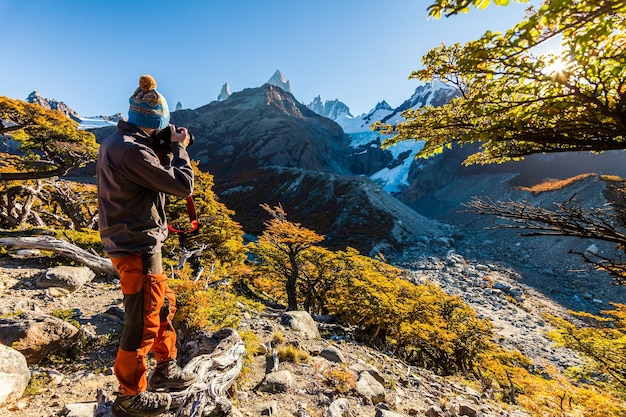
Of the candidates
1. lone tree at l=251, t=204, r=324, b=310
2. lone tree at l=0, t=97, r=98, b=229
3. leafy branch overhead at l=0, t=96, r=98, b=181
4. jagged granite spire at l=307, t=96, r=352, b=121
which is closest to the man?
lone tree at l=0, t=97, r=98, b=229

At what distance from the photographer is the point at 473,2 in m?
1.83

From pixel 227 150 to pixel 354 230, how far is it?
2072 inches

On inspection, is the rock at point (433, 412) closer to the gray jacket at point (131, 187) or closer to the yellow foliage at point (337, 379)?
the yellow foliage at point (337, 379)

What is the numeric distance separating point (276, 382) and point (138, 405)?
7.43 ft

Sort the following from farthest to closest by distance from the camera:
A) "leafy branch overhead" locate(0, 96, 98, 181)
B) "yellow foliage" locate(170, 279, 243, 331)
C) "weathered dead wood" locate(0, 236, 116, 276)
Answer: "leafy branch overhead" locate(0, 96, 98, 181), "weathered dead wood" locate(0, 236, 116, 276), "yellow foliage" locate(170, 279, 243, 331)

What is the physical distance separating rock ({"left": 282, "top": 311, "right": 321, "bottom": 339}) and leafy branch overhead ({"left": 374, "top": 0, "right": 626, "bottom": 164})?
17.4ft

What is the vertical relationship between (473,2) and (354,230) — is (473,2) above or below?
above

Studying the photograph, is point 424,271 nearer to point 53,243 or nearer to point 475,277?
point 475,277

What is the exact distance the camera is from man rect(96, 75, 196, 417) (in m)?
2.01

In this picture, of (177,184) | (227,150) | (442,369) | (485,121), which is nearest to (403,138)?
(485,121)

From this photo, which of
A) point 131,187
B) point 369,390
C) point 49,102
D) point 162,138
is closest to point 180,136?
point 162,138

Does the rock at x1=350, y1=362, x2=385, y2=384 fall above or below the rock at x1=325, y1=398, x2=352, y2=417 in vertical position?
below

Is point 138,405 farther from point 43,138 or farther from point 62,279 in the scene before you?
point 43,138

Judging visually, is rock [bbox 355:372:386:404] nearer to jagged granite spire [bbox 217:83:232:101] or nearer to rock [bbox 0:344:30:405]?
rock [bbox 0:344:30:405]
